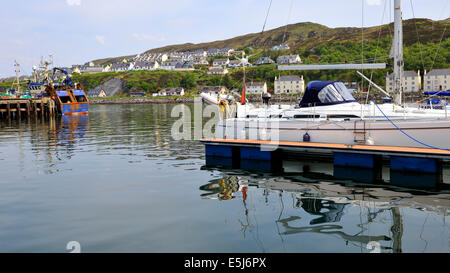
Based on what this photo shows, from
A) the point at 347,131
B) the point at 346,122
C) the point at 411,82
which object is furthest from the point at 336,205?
the point at 411,82

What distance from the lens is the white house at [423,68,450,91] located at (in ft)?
367

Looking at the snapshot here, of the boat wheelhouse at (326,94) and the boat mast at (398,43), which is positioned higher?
the boat mast at (398,43)

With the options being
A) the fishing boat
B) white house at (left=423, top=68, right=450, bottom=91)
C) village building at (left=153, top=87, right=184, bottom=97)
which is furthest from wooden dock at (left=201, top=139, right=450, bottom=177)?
village building at (left=153, top=87, right=184, bottom=97)

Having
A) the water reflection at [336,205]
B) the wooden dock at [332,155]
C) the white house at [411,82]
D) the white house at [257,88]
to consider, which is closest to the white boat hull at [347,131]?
the wooden dock at [332,155]

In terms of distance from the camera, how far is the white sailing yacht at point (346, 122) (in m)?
14.4

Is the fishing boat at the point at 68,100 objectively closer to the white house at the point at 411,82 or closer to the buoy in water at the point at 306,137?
the buoy in water at the point at 306,137

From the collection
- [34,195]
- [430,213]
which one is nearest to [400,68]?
[430,213]

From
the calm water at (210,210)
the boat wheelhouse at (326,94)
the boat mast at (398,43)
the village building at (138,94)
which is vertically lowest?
the calm water at (210,210)

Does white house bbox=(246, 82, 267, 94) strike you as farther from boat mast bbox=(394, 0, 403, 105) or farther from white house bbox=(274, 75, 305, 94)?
boat mast bbox=(394, 0, 403, 105)

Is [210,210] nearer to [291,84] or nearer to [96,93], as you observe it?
[291,84]

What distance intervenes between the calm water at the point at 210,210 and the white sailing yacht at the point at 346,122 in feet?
5.12

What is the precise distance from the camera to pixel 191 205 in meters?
10.9
